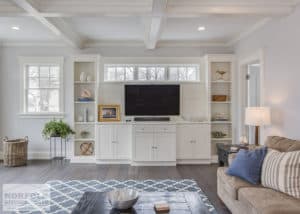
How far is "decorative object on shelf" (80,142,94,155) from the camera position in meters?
6.09

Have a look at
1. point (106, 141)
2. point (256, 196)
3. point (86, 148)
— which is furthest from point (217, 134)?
point (256, 196)

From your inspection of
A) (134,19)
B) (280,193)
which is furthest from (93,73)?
(280,193)

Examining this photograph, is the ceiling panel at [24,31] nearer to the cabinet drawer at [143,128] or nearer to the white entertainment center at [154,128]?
the white entertainment center at [154,128]

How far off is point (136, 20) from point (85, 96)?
2.28m

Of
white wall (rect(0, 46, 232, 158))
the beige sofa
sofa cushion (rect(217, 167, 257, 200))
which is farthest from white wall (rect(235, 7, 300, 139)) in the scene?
white wall (rect(0, 46, 232, 158))

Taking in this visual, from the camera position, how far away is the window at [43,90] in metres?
6.20

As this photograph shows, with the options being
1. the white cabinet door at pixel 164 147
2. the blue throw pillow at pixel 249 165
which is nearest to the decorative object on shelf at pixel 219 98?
the white cabinet door at pixel 164 147

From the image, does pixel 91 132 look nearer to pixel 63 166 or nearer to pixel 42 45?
pixel 63 166

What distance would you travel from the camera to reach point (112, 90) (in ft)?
20.2

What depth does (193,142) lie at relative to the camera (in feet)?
19.0

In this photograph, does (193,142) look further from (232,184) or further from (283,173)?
(283,173)

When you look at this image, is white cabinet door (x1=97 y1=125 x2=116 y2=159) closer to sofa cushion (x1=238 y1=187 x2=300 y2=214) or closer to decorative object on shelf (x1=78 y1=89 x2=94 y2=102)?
decorative object on shelf (x1=78 y1=89 x2=94 y2=102)

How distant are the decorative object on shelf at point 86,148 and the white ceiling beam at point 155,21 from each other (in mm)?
2539

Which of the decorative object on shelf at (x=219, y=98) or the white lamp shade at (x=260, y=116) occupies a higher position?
the decorative object on shelf at (x=219, y=98)
